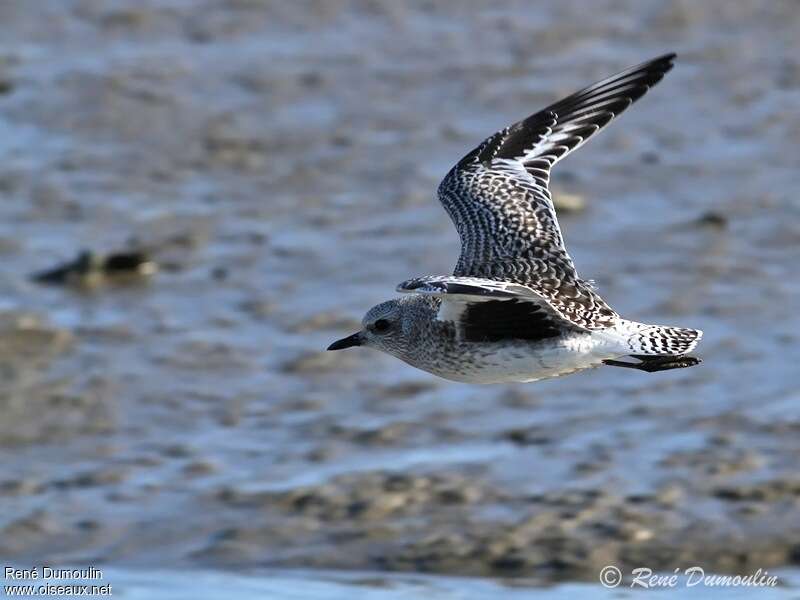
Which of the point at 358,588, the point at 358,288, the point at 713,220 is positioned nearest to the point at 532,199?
the point at 358,588

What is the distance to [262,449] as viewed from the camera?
44.0 ft

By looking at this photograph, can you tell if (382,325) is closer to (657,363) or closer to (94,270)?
(657,363)

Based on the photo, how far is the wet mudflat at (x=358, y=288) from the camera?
12.5 m

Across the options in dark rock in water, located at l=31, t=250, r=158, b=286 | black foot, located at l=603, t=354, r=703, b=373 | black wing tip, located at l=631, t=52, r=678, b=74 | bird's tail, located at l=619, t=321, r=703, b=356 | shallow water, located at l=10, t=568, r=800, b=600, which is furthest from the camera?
dark rock in water, located at l=31, t=250, r=158, b=286

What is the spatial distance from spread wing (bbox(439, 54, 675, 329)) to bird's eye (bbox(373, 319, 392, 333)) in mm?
459

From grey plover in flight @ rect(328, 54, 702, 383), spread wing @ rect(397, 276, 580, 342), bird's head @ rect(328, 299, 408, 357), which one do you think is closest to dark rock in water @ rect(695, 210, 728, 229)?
grey plover in flight @ rect(328, 54, 702, 383)

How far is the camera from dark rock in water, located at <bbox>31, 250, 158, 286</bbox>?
15133 mm

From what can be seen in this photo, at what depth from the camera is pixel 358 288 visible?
15055mm

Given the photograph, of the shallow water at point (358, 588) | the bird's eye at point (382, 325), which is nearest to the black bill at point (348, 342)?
the bird's eye at point (382, 325)

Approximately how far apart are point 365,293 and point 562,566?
366 centimetres

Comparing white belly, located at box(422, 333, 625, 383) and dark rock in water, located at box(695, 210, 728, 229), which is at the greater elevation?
dark rock in water, located at box(695, 210, 728, 229)

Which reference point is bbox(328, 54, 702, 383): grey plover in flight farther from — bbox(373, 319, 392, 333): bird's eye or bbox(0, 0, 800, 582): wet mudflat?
bbox(0, 0, 800, 582): wet mudflat

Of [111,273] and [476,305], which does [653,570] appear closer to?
[476,305]

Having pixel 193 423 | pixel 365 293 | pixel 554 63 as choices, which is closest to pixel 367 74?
pixel 554 63
